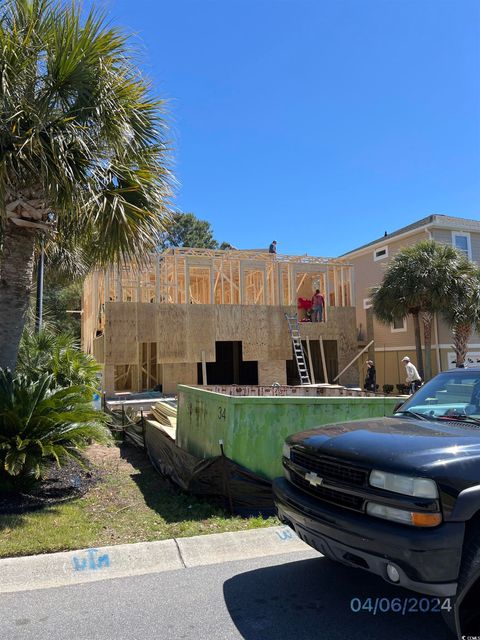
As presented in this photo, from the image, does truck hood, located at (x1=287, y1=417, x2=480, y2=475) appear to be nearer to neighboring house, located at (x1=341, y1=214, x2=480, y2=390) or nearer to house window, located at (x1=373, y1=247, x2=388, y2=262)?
neighboring house, located at (x1=341, y1=214, x2=480, y2=390)

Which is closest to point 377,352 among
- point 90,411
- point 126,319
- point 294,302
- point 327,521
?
point 294,302

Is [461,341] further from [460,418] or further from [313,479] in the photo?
[313,479]

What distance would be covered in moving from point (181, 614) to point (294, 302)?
58.8ft

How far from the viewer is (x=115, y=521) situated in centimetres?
534

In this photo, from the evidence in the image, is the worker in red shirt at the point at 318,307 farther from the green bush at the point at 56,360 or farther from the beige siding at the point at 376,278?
the green bush at the point at 56,360

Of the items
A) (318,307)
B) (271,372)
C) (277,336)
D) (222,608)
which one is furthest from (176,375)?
(222,608)

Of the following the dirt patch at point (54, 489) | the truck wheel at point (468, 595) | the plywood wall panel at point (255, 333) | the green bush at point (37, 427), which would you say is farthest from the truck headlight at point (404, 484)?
the plywood wall panel at point (255, 333)

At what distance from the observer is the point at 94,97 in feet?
21.5

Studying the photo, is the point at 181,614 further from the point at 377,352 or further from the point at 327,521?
the point at 377,352

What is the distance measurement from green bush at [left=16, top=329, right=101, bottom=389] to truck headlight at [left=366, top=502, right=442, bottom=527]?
6272 millimetres

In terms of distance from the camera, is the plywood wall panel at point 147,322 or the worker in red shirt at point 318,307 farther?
the worker in red shirt at point 318,307

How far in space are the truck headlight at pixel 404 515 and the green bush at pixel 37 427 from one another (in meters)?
3.97

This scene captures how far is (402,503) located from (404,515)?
7cm
